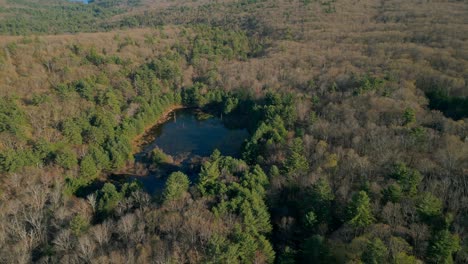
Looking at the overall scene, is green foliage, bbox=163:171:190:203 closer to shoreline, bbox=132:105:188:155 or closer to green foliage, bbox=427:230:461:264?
shoreline, bbox=132:105:188:155

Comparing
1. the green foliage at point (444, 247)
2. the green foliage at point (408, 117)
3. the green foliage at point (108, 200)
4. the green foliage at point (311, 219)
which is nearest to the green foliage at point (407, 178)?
the green foliage at point (444, 247)

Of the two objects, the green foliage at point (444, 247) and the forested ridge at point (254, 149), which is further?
the forested ridge at point (254, 149)

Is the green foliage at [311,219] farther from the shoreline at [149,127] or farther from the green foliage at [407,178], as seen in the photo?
the shoreline at [149,127]

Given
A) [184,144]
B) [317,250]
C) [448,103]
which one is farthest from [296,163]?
[448,103]

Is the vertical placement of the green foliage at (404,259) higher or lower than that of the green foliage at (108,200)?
higher

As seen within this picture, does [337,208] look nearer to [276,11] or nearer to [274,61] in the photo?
[274,61]

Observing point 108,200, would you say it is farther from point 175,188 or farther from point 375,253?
point 375,253
